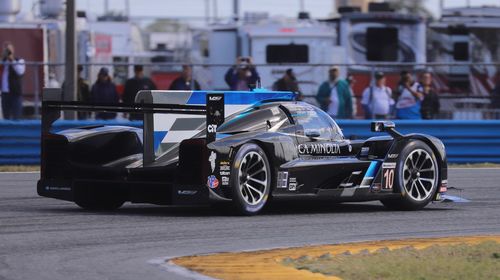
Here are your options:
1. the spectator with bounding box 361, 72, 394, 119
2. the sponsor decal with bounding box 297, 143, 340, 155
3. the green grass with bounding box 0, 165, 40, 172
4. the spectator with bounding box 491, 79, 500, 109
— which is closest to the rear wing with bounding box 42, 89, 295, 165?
the sponsor decal with bounding box 297, 143, 340, 155

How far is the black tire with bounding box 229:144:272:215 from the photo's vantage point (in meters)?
11.0

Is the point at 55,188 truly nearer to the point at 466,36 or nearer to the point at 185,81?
the point at 185,81

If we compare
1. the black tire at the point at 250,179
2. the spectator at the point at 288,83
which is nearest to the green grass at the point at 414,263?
the black tire at the point at 250,179

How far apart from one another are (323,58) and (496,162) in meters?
8.44

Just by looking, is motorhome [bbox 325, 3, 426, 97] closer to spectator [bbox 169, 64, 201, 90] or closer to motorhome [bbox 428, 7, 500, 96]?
motorhome [bbox 428, 7, 500, 96]

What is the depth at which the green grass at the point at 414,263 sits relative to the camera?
772cm

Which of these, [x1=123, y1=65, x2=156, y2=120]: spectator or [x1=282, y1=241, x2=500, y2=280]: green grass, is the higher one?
[x1=123, y1=65, x2=156, y2=120]: spectator

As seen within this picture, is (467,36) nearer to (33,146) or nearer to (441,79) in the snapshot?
(441,79)

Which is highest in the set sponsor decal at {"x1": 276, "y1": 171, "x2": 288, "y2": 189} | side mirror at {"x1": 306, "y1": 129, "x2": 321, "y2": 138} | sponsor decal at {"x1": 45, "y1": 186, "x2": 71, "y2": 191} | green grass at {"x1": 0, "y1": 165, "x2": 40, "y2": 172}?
side mirror at {"x1": 306, "y1": 129, "x2": 321, "y2": 138}

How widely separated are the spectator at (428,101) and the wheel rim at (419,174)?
33.2ft

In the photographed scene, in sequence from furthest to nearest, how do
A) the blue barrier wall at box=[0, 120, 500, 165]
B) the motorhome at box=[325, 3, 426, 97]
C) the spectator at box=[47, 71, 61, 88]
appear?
the motorhome at box=[325, 3, 426, 97], the spectator at box=[47, 71, 61, 88], the blue barrier wall at box=[0, 120, 500, 165]

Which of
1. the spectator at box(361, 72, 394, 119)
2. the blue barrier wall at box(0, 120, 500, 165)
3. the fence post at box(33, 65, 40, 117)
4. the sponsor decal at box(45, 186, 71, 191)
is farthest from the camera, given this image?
the fence post at box(33, 65, 40, 117)

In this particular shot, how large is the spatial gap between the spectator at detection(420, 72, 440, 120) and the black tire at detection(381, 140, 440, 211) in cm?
1013

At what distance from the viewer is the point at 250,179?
11172 mm
